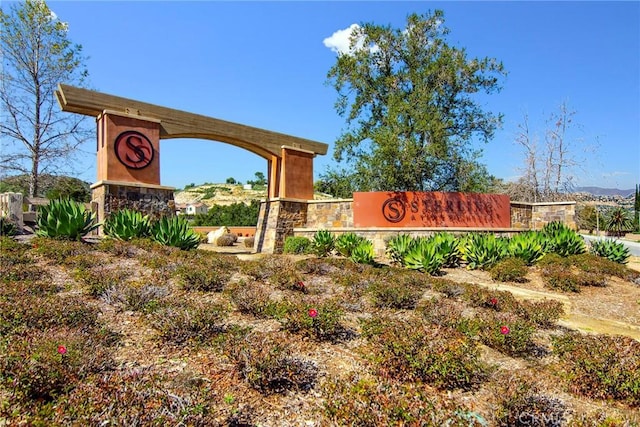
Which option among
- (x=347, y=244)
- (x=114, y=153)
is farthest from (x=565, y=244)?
(x=114, y=153)

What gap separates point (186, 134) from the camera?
15.3m

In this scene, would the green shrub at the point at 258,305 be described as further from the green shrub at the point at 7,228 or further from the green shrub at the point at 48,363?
the green shrub at the point at 7,228

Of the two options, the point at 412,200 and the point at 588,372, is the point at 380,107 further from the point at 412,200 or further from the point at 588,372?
the point at 588,372

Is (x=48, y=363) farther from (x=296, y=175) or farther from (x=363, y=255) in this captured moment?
(x=296, y=175)

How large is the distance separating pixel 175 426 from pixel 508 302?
5.51 meters

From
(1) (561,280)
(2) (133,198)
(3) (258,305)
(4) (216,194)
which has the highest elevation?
(4) (216,194)

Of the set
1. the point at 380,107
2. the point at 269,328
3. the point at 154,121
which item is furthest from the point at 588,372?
the point at 380,107

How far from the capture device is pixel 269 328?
463cm

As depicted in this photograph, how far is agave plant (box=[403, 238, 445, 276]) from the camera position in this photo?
10336 millimetres

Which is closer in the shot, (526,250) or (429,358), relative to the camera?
(429,358)

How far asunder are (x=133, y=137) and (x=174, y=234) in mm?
5170

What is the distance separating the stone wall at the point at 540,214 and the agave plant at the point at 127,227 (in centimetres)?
1536

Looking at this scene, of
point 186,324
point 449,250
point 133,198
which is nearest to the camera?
point 186,324

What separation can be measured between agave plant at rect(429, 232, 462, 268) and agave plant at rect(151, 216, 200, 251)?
276 inches
